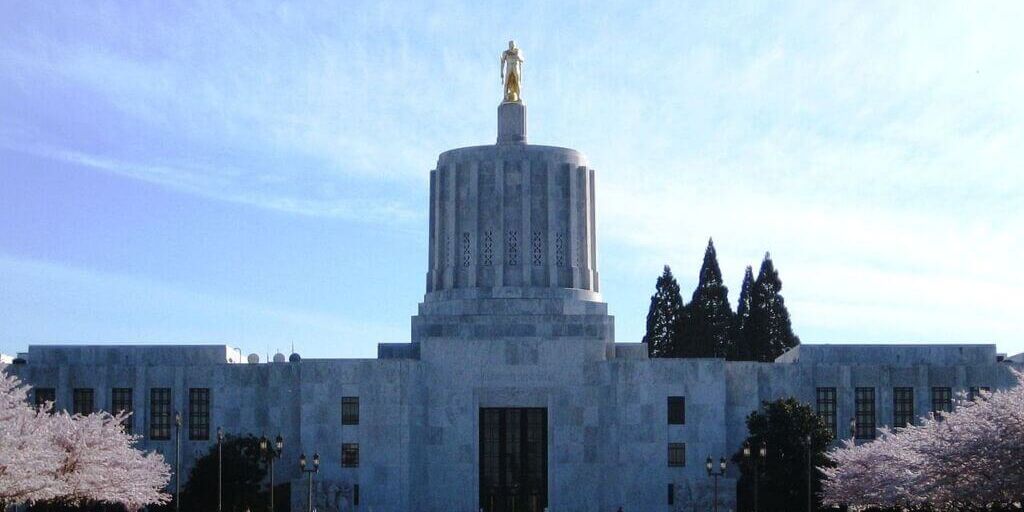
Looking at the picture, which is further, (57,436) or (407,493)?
(407,493)

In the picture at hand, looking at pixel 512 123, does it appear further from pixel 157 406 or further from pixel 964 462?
pixel 964 462

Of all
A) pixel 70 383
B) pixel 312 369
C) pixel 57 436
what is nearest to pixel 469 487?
pixel 312 369

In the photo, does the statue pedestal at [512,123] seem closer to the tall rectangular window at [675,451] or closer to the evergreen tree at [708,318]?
the tall rectangular window at [675,451]

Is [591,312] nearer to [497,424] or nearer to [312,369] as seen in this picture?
[497,424]

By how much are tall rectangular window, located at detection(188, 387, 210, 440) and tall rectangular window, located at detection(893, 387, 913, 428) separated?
30.6 meters

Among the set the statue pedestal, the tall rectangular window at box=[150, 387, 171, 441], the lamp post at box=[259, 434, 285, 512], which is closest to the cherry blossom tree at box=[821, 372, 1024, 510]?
the lamp post at box=[259, 434, 285, 512]

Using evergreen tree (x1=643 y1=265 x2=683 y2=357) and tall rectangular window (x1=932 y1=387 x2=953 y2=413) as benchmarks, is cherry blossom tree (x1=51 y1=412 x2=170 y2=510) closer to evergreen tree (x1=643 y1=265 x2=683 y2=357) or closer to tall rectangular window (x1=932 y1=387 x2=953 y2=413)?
tall rectangular window (x1=932 y1=387 x2=953 y2=413)

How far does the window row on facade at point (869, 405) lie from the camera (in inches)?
2896

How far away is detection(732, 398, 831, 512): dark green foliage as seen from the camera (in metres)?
67.5

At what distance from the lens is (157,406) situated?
74.2 meters

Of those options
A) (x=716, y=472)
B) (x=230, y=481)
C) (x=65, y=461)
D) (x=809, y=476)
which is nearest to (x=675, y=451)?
(x=716, y=472)

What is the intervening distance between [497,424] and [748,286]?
3193cm

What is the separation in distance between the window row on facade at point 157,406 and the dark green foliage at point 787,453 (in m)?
24.2

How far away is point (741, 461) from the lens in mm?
70812
